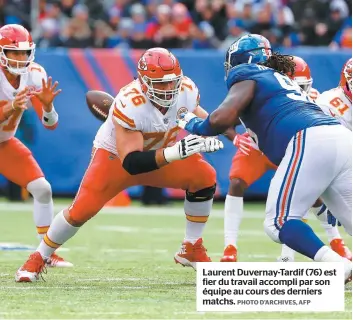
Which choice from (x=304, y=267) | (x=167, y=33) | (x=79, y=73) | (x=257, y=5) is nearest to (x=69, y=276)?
(x=304, y=267)

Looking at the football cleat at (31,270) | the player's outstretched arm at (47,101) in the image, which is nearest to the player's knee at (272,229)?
the football cleat at (31,270)

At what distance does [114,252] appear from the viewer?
8453 mm

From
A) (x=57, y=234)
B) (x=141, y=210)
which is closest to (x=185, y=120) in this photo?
(x=57, y=234)

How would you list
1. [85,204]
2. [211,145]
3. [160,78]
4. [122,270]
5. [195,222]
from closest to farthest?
[211,145], [160,78], [85,204], [195,222], [122,270]

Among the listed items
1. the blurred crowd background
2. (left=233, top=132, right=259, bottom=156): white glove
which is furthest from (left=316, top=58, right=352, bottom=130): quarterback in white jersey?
the blurred crowd background

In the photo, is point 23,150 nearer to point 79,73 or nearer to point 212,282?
point 212,282

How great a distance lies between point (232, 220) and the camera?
782 centimetres

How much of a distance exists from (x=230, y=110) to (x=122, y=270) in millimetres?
1903

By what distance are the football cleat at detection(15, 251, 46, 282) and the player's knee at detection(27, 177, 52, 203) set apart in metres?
1.03

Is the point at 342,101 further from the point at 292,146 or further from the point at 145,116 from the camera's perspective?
the point at 292,146

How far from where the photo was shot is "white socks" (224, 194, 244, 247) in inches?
305

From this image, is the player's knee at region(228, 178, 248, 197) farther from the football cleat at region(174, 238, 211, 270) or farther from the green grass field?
the football cleat at region(174, 238, 211, 270)

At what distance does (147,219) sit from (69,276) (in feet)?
14.8

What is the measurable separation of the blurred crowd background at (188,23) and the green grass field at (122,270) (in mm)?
3137
